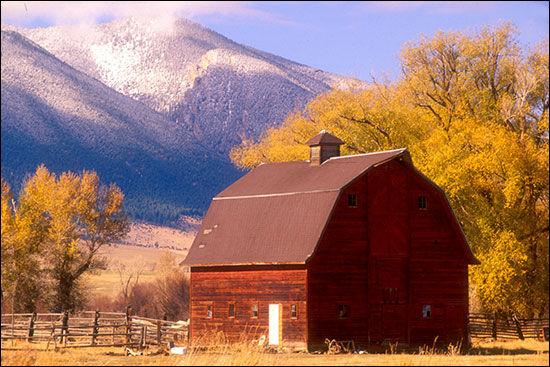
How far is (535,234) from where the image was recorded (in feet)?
145

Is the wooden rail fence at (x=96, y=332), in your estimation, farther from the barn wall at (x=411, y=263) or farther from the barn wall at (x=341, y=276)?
the barn wall at (x=411, y=263)

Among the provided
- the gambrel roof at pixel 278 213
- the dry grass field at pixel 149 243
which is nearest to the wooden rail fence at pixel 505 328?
the gambrel roof at pixel 278 213

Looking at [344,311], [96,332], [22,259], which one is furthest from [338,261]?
[22,259]

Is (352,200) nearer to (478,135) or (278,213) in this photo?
(278,213)

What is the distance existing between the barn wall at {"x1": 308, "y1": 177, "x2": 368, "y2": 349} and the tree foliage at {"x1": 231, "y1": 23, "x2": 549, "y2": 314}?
9.21m

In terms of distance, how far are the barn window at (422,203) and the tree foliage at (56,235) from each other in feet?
82.3

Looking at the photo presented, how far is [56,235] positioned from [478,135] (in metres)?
27.2

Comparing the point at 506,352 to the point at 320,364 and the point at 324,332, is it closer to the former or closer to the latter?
the point at 324,332

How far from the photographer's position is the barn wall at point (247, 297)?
113ft

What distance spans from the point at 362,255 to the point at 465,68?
20.9 m

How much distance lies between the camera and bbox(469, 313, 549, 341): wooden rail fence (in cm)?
4326

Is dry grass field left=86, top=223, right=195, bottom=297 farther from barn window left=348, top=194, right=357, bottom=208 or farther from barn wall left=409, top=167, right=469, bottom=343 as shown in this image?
barn window left=348, top=194, right=357, bottom=208

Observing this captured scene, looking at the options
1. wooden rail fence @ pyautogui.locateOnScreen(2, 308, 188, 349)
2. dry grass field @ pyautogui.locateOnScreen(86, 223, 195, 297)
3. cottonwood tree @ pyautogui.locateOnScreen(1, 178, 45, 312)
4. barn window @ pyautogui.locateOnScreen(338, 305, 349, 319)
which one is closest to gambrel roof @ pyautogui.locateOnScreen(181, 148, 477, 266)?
barn window @ pyautogui.locateOnScreen(338, 305, 349, 319)

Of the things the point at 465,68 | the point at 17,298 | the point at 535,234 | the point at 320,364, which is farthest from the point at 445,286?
the point at 17,298
